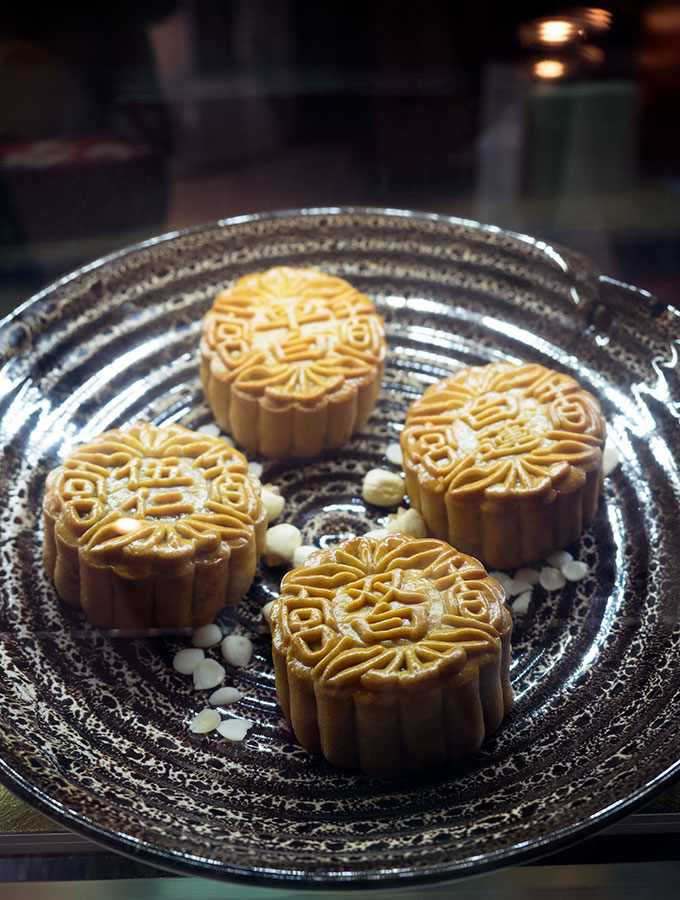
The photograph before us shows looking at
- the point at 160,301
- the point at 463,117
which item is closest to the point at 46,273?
the point at 160,301

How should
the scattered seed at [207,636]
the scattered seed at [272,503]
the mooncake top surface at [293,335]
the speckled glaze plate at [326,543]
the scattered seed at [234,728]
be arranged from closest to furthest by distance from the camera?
the speckled glaze plate at [326,543] → the scattered seed at [234,728] → the scattered seed at [207,636] → the scattered seed at [272,503] → the mooncake top surface at [293,335]

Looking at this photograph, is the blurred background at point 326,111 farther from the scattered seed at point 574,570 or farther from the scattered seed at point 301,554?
the scattered seed at point 301,554

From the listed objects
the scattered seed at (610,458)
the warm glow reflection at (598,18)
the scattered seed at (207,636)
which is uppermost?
the warm glow reflection at (598,18)

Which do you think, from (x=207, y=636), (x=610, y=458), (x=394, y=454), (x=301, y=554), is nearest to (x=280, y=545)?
(x=301, y=554)

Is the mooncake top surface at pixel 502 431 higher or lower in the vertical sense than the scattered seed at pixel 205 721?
higher

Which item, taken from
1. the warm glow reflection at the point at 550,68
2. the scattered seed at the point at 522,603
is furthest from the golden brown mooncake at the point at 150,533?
the warm glow reflection at the point at 550,68

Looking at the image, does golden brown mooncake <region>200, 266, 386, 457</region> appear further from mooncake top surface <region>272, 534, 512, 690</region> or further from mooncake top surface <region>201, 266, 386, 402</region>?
mooncake top surface <region>272, 534, 512, 690</region>

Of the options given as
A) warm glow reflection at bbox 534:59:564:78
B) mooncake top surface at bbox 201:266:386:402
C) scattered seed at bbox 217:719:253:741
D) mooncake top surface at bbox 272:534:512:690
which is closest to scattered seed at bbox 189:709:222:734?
scattered seed at bbox 217:719:253:741
